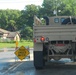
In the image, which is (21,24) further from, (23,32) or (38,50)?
(38,50)

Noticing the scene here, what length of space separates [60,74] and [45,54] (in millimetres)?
2739

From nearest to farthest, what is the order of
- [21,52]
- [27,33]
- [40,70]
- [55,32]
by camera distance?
[55,32], [40,70], [21,52], [27,33]

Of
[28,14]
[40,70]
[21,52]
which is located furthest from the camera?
[28,14]

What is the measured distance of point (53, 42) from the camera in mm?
16719

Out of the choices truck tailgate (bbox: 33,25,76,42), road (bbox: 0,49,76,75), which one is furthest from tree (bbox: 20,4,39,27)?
truck tailgate (bbox: 33,25,76,42)

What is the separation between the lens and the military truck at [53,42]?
52.6 ft

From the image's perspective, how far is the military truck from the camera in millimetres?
16047

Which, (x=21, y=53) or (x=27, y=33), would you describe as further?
(x=27, y=33)

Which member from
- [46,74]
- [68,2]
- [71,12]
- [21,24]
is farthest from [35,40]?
[21,24]

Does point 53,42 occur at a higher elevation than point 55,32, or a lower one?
lower

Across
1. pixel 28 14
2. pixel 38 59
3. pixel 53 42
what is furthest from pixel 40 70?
pixel 28 14

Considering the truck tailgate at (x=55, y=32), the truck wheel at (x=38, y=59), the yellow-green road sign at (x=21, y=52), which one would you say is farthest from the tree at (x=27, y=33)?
the truck tailgate at (x=55, y=32)

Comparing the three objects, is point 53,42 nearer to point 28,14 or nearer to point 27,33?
point 27,33

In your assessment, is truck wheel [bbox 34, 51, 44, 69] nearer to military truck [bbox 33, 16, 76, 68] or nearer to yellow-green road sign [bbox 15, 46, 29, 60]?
military truck [bbox 33, 16, 76, 68]
